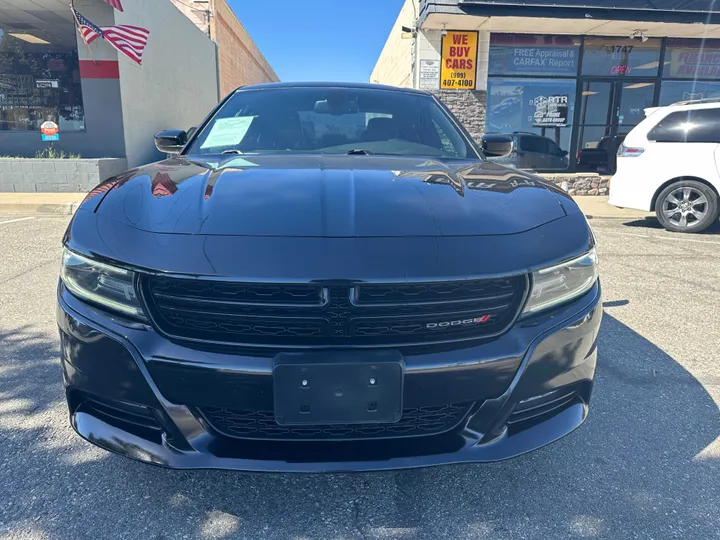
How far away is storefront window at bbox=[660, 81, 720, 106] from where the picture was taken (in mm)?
12508

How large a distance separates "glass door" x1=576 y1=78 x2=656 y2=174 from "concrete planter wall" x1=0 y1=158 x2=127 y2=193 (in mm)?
10811

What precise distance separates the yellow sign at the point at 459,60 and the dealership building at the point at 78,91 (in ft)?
22.8

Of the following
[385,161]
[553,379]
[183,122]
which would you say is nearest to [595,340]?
[553,379]

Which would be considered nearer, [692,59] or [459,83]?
[459,83]

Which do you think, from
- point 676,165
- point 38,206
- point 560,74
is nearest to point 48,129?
point 38,206

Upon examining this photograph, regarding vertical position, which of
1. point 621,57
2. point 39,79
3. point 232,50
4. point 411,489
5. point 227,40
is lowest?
point 411,489

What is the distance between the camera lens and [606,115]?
12.5 m

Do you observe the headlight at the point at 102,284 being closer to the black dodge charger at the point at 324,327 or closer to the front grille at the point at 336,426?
the black dodge charger at the point at 324,327

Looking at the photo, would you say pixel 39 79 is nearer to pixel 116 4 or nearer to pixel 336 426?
pixel 116 4

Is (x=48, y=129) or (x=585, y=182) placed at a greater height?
(x=48, y=129)

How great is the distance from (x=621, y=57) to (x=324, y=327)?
13438mm

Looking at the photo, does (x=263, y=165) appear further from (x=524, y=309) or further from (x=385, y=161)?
(x=524, y=309)

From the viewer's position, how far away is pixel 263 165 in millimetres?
2193

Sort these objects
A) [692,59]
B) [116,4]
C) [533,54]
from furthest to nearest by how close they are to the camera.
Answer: [692,59] < [533,54] < [116,4]
